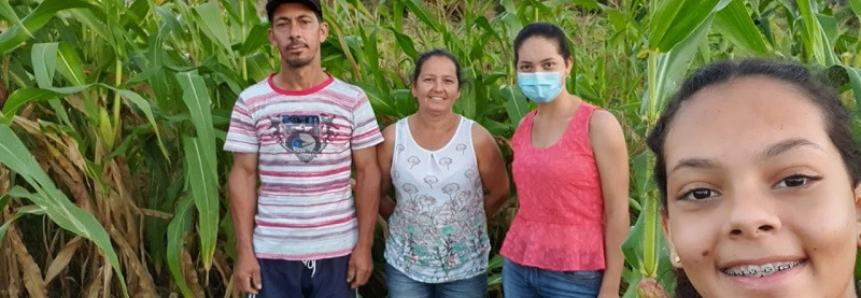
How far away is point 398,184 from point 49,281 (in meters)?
0.83

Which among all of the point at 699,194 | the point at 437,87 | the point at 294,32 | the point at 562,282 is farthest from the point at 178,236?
the point at 699,194

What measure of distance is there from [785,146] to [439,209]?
1304 mm

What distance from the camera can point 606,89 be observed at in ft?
7.77

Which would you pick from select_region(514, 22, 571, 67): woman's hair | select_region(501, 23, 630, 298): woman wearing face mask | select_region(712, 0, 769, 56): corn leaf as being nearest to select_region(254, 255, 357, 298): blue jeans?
select_region(501, 23, 630, 298): woman wearing face mask

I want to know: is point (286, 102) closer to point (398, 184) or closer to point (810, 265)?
point (398, 184)

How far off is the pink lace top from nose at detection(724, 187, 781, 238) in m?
1.08

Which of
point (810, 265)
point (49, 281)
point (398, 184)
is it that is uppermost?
point (810, 265)

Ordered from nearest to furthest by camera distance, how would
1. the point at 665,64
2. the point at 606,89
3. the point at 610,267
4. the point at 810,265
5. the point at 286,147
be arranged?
the point at 810,265
the point at 665,64
the point at 610,267
the point at 286,147
the point at 606,89

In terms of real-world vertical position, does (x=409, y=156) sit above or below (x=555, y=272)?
above

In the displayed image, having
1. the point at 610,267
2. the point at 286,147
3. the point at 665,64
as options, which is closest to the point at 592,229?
the point at 610,267

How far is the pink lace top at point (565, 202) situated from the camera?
5.49ft

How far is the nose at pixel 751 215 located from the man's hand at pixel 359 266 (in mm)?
1396

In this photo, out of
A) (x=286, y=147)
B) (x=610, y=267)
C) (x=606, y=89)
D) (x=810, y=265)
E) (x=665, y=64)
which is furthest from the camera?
(x=606, y=89)

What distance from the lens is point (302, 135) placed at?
6.04ft
